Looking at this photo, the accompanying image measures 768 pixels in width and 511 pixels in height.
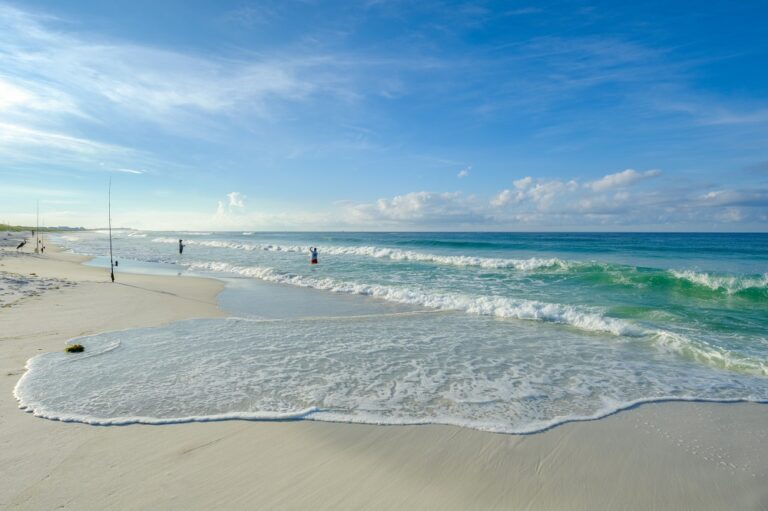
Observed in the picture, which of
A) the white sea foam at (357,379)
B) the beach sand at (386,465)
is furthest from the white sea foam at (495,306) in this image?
the beach sand at (386,465)

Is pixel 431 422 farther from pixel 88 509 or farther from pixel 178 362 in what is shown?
pixel 178 362

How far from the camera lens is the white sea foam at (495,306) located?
9.83 metres

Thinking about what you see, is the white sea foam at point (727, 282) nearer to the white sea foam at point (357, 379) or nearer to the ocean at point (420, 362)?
the ocean at point (420, 362)

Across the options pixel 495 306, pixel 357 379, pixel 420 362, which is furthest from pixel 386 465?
pixel 495 306

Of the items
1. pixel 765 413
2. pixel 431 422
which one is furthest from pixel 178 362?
pixel 765 413

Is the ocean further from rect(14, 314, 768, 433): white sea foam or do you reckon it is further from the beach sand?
the beach sand

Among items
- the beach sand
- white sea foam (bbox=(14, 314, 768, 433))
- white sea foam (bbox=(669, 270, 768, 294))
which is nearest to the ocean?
white sea foam (bbox=(14, 314, 768, 433))

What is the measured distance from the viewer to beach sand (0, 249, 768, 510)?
10.6 ft

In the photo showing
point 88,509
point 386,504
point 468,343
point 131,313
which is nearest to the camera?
point 88,509

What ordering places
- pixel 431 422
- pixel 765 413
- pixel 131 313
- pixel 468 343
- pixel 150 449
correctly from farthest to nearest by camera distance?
pixel 131 313, pixel 468 343, pixel 765 413, pixel 431 422, pixel 150 449

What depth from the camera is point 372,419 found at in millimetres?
4648

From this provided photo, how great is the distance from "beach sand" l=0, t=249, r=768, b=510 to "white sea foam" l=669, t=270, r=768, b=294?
1291cm

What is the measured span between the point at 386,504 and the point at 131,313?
32.9ft

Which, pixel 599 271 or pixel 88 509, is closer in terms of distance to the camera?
pixel 88 509
